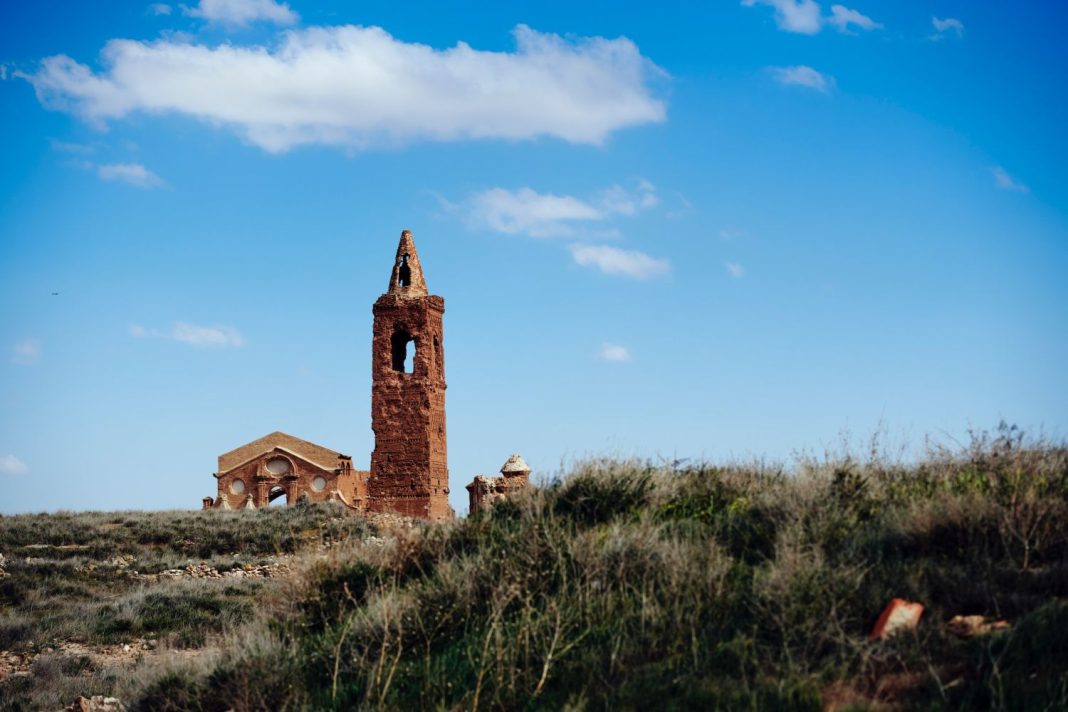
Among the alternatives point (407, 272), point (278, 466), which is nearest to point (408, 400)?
point (407, 272)

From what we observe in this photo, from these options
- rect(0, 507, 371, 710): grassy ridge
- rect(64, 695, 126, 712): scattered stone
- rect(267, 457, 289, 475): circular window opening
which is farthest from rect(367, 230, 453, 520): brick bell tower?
rect(64, 695, 126, 712): scattered stone

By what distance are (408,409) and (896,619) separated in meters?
28.4

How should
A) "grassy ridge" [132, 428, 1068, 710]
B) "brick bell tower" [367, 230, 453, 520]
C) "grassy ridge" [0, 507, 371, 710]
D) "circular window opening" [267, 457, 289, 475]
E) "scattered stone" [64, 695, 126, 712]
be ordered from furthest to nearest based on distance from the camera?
"circular window opening" [267, 457, 289, 475] → "brick bell tower" [367, 230, 453, 520] → "grassy ridge" [0, 507, 371, 710] → "scattered stone" [64, 695, 126, 712] → "grassy ridge" [132, 428, 1068, 710]

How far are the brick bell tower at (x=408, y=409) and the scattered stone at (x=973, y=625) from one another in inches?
1069

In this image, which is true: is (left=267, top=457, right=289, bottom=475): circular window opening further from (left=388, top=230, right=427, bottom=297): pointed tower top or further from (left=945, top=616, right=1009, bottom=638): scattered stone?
(left=945, top=616, right=1009, bottom=638): scattered stone

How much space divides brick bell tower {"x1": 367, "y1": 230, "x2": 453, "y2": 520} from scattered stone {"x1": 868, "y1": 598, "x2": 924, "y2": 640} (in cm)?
2702

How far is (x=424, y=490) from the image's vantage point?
32750 millimetres

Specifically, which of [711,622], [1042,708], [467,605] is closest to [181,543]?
[467,605]

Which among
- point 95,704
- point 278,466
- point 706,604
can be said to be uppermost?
point 278,466

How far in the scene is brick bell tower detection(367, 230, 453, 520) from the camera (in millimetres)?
32781

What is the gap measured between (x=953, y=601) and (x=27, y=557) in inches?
865

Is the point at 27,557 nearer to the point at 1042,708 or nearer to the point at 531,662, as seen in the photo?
the point at 531,662

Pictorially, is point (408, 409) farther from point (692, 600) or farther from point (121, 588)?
point (692, 600)

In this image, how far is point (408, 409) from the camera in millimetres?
33312
